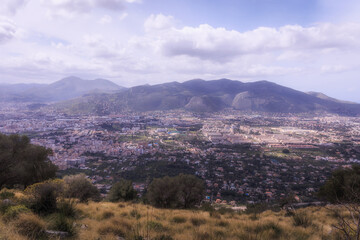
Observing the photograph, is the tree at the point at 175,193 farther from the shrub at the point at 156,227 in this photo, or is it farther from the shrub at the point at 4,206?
the shrub at the point at 4,206

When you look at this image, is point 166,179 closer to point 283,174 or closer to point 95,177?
point 95,177

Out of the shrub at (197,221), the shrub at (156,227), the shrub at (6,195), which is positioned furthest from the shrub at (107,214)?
the shrub at (6,195)

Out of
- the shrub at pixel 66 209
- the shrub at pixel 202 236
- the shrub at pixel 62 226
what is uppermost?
the shrub at pixel 62 226

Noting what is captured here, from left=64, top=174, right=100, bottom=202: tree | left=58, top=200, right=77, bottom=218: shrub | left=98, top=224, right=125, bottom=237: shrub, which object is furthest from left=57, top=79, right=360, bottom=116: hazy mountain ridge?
left=98, top=224, right=125, bottom=237: shrub

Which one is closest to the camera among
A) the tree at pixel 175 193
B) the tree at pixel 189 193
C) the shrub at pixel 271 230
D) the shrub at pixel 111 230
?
the shrub at pixel 111 230

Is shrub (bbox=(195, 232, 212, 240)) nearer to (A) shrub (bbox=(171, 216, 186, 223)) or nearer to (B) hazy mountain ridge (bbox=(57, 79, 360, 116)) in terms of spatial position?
(A) shrub (bbox=(171, 216, 186, 223))

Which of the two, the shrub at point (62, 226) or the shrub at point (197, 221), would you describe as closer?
the shrub at point (62, 226)

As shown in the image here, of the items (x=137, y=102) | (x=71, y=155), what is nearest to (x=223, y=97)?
(x=137, y=102)

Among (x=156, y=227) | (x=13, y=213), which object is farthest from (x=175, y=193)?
(x=13, y=213)
